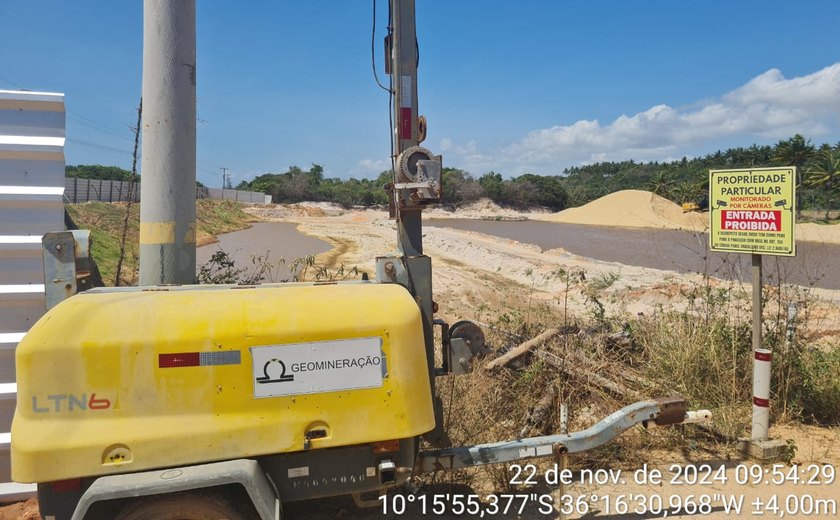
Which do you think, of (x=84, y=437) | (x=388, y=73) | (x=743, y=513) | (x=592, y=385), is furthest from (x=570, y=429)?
(x=84, y=437)

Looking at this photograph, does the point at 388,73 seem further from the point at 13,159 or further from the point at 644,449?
the point at 644,449

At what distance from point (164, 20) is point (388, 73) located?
6.07 ft

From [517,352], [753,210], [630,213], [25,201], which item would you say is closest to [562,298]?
[517,352]

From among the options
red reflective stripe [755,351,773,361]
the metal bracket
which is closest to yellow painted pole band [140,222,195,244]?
the metal bracket

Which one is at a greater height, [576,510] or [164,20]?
[164,20]

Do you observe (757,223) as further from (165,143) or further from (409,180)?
(165,143)

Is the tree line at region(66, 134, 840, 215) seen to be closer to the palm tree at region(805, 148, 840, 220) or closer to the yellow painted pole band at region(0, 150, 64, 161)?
the palm tree at region(805, 148, 840, 220)

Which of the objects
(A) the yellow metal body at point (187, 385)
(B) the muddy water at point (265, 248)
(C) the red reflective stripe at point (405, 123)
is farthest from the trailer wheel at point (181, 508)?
(B) the muddy water at point (265, 248)

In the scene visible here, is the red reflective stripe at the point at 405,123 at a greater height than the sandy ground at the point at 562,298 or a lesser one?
greater

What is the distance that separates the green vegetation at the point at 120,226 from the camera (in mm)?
16639

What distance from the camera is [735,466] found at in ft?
16.3

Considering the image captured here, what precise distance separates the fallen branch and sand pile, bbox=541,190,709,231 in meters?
56.3

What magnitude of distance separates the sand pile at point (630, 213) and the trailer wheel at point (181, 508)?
60.1 metres

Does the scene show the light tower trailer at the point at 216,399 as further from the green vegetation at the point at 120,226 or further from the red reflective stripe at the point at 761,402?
the red reflective stripe at the point at 761,402
